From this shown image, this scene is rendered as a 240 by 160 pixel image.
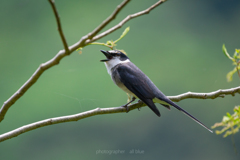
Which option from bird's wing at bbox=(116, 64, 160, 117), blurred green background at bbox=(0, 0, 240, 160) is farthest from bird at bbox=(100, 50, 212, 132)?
blurred green background at bbox=(0, 0, 240, 160)

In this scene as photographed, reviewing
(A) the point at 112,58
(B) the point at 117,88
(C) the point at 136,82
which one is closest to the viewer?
(C) the point at 136,82

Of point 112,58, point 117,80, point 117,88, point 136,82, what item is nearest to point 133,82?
point 136,82

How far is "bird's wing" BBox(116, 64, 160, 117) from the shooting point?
7.37ft

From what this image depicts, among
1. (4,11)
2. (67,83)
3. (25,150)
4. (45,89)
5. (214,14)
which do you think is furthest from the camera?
(214,14)

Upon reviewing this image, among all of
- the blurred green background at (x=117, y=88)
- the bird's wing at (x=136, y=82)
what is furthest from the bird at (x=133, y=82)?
the blurred green background at (x=117, y=88)

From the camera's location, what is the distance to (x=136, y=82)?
93.4 inches

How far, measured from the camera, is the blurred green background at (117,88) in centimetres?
575

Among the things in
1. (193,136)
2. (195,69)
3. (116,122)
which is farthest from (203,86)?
(116,122)

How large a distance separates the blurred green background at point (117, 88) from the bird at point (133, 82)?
8.55ft

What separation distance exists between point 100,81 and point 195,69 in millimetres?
2595

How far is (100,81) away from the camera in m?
5.41

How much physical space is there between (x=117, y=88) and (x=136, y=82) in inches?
175

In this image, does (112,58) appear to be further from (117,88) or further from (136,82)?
(117,88)

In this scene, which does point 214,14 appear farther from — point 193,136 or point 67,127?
point 67,127
